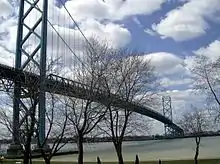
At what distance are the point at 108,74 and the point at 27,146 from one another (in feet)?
25.7

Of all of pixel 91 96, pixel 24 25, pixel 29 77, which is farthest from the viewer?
pixel 24 25

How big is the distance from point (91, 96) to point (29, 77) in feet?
12.2

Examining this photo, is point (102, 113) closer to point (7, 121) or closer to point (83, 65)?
point (83, 65)

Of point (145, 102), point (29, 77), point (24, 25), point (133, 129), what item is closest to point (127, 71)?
point (145, 102)

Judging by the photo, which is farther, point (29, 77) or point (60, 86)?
point (60, 86)

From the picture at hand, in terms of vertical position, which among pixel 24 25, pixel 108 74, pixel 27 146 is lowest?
pixel 27 146

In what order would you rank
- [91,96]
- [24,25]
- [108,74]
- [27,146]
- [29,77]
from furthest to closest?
[24,25] → [108,74] → [91,96] → [29,77] → [27,146]

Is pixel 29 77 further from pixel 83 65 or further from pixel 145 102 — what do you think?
pixel 145 102

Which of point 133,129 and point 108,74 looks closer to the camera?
point 108,74

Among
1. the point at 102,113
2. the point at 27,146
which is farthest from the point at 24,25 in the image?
the point at 27,146

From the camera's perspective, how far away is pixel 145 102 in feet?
92.0

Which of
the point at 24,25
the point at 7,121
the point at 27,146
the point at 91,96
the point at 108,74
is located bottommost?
the point at 27,146

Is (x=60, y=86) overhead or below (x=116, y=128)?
overhead

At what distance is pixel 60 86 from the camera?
27.2 metres
